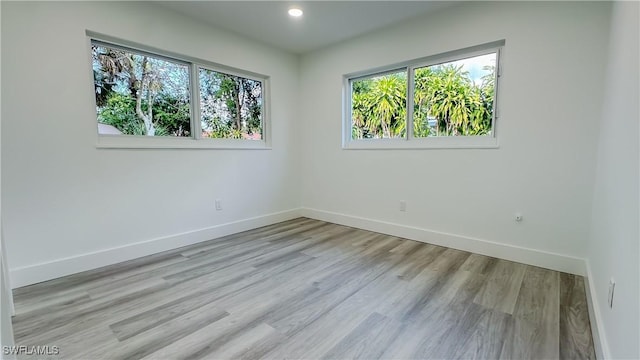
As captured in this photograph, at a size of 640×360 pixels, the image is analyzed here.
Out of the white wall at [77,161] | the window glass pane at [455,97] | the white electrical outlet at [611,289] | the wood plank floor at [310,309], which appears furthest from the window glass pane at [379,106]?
the white electrical outlet at [611,289]

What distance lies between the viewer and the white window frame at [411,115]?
8.88ft

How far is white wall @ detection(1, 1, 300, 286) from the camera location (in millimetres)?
2104

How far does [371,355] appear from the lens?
55.2 inches

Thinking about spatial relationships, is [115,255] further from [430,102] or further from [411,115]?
[430,102]

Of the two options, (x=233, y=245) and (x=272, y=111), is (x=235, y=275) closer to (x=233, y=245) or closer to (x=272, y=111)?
(x=233, y=245)

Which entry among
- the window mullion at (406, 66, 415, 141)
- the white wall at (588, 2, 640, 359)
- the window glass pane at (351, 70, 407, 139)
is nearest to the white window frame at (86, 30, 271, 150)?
the window glass pane at (351, 70, 407, 139)

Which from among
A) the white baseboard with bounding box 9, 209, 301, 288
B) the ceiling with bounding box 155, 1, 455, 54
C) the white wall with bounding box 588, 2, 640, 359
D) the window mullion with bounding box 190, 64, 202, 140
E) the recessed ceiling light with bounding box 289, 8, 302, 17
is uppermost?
the ceiling with bounding box 155, 1, 455, 54

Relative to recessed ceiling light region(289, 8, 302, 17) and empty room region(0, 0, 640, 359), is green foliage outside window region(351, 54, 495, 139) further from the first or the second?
recessed ceiling light region(289, 8, 302, 17)

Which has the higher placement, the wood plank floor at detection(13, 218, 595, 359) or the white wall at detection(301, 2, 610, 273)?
the white wall at detection(301, 2, 610, 273)

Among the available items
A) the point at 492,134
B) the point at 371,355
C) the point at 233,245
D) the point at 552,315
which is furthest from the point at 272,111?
the point at 552,315

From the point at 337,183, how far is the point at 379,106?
1176 millimetres

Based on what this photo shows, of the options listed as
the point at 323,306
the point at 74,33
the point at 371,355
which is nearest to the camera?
the point at 371,355

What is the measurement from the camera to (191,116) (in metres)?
3.20

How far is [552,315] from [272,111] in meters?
3.53
